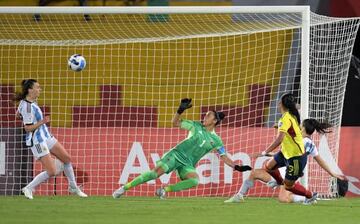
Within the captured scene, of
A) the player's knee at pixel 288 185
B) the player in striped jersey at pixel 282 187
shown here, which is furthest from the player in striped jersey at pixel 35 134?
the player's knee at pixel 288 185

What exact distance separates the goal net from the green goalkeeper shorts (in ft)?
7.26

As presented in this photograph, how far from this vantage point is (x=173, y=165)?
15352 mm

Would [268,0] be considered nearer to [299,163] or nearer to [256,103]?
[256,103]

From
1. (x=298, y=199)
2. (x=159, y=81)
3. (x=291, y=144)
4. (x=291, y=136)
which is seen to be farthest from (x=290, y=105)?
(x=159, y=81)

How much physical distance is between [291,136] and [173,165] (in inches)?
76.6

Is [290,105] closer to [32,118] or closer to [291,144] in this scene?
[291,144]

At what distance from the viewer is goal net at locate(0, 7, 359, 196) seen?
17750 mm

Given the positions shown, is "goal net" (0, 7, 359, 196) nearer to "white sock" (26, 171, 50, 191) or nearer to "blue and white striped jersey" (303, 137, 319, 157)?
"blue and white striped jersey" (303, 137, 319, 157)

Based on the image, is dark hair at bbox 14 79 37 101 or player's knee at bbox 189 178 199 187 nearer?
player's knee at bbox 189 178 199 187

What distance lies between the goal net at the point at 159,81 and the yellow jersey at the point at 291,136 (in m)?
1.94

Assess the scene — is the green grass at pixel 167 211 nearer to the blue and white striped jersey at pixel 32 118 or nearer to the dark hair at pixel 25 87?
the blue and white striped jersey at pixel 32 118

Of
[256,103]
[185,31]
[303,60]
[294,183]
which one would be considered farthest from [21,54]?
[294,183]

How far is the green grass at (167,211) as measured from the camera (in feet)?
37.7

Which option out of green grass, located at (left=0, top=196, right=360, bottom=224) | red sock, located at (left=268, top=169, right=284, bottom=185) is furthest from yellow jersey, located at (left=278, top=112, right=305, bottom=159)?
green grass, located at (left=0, top=196, right=360, bottom=224)
